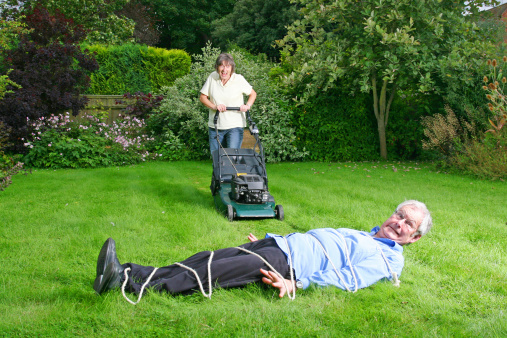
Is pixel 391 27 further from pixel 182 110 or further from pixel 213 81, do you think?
pixel 213 81

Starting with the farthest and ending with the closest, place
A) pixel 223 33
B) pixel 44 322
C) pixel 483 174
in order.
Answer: pixel 223 33, pixel 483 174, pixel 44 322

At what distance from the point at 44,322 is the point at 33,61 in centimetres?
783

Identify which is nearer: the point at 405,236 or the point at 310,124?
the point at 405,236

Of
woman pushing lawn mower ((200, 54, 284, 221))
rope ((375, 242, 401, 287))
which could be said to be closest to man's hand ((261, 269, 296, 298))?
rope ((375, 242, 401, 287))

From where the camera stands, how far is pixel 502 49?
29.1 feet

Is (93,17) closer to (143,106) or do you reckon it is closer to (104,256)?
(143,106)

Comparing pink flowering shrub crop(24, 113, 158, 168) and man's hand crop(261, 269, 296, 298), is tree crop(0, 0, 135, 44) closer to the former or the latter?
pink flowering shrub crop(24, 113, 158, 168)

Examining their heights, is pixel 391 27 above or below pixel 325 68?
above

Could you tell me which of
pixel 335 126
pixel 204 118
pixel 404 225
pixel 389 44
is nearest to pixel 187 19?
pixel 204 118

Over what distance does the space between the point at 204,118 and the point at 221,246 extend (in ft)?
20.6

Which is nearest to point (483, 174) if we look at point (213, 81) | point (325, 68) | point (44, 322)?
point (325, 68)

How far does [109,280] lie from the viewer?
242cm

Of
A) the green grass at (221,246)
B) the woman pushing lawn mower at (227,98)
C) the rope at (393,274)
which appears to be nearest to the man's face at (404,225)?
the rope at (393,274)

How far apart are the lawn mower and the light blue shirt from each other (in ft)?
5.87
